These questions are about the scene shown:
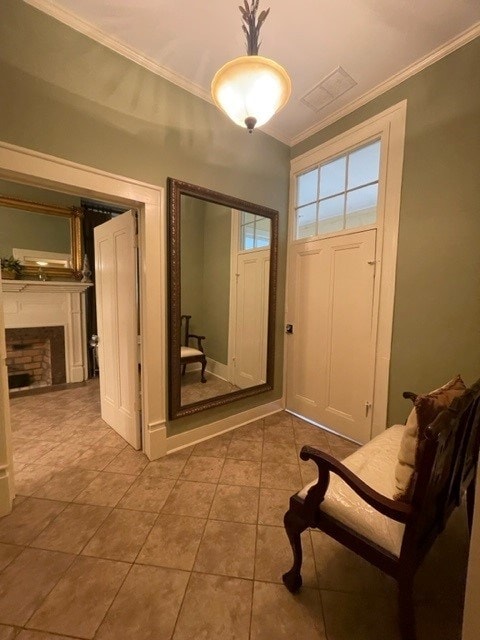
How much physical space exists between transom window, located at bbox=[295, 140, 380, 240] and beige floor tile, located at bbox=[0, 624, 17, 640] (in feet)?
10.1

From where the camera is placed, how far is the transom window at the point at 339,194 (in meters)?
2.23

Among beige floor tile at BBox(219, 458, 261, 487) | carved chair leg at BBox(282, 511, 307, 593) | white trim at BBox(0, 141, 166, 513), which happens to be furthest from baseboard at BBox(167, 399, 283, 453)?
carved chair leg at BBox(282, 511, 307, 593)

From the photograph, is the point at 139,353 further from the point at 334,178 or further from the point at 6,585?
the point at 334,178

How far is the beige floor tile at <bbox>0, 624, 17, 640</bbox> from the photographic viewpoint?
38.0 inches

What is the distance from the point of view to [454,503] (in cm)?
113

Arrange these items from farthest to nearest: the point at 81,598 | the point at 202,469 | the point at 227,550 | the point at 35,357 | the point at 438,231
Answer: the point at 35,357 < the point at 202,469 < the point at 438,231 < the point at 227,550 < the point at 81,598

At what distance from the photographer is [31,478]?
1.81 m

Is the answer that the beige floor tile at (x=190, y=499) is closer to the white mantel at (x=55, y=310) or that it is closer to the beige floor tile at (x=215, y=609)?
the beige floor tile at (x=215, y=609)

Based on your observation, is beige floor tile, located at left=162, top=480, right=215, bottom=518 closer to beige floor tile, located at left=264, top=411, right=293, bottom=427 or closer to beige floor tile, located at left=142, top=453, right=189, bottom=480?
beige floor tile, located at left=142, top=453, right=189, bottom=480

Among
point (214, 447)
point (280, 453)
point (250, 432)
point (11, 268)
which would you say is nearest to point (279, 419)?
point (250, 432)

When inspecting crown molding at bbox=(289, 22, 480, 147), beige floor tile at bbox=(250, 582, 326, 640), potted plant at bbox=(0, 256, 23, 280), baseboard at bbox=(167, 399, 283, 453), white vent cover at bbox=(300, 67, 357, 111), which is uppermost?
white vent cover at bbox=(300, 67, 357, 111)

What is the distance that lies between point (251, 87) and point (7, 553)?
253 centimetres

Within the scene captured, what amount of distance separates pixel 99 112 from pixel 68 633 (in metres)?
2.65

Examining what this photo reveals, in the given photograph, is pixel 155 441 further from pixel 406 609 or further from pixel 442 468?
pixel 442 468
